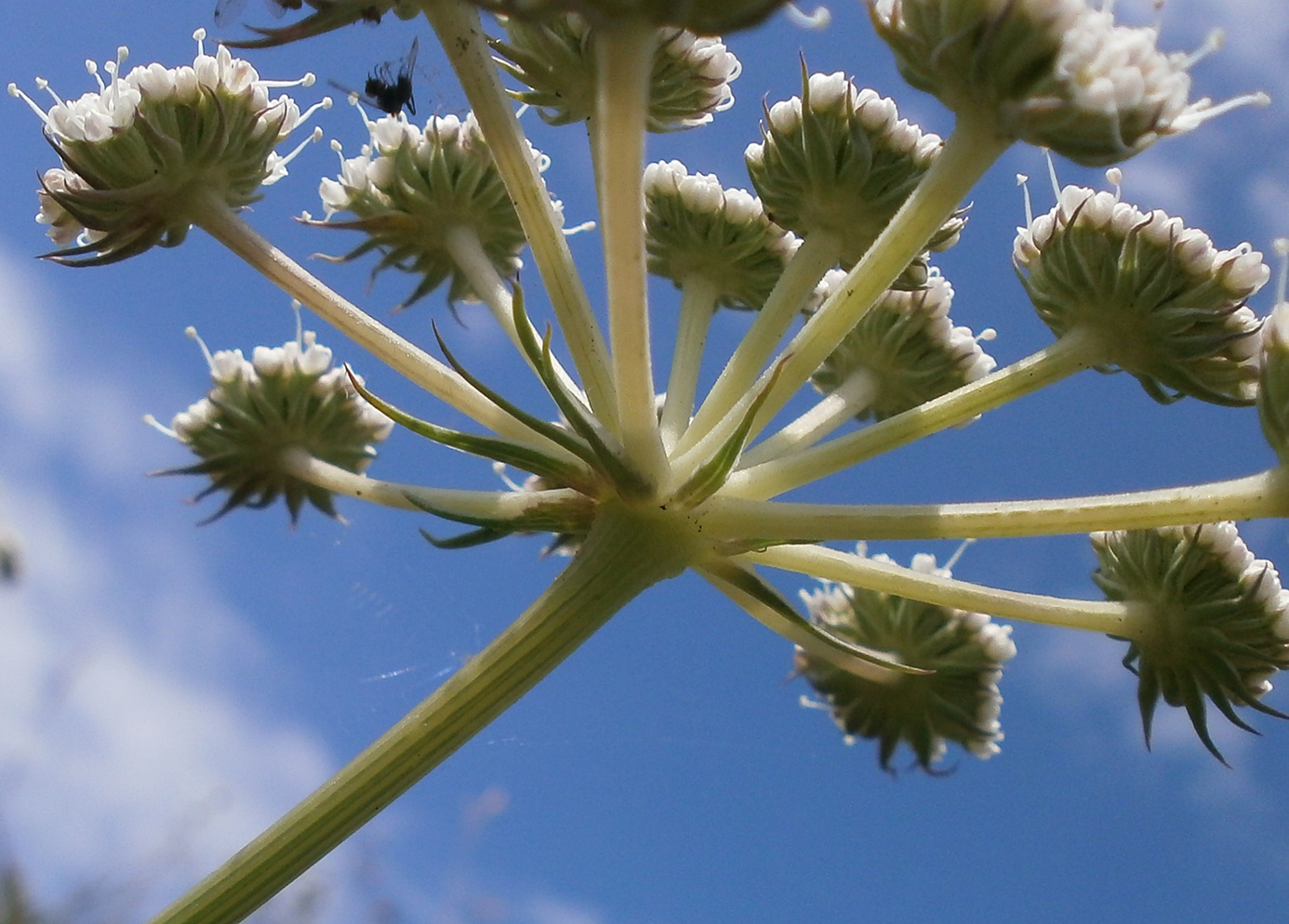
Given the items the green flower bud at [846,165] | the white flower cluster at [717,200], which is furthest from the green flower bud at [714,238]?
the green flower bud at [846,165]

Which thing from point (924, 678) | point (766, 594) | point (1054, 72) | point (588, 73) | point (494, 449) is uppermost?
point (924, 678)

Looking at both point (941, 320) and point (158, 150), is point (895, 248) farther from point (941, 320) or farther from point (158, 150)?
point (158, 150)

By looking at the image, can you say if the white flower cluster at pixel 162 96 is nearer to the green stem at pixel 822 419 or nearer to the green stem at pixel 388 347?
the green stem at pixel 388 347

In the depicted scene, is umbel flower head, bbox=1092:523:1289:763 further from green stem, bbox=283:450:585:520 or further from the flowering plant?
green stem, bbox=283:450:585:520

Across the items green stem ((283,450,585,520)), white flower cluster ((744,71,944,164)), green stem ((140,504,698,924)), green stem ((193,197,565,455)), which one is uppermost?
white flower cluster ((744,71,944,164))

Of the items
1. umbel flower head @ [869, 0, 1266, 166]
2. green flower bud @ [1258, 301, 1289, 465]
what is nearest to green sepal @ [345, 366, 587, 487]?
umbel flower head @ [869, 0, 1266, 166]

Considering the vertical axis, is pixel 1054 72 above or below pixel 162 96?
above

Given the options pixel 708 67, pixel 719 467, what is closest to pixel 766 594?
pixel 719 467
